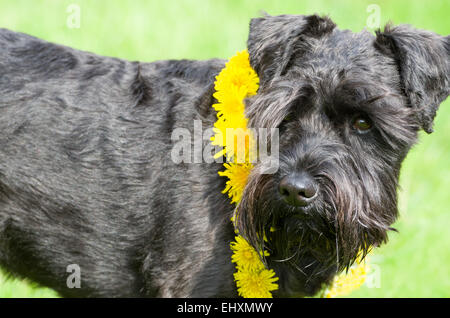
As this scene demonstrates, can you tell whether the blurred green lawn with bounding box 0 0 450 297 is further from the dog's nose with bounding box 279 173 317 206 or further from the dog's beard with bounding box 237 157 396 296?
the dog's nose with bounding box 279 173 317 206

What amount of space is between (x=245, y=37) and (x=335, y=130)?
7180mm

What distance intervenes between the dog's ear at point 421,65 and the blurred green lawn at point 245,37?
283cm

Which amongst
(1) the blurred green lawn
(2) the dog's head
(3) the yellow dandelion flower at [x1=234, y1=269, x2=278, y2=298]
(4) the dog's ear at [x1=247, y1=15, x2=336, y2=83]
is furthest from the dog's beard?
(1) the blurred green lawn

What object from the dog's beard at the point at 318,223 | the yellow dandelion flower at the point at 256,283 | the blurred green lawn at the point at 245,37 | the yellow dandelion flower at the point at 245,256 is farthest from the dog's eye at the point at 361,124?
the blurred green lawn at the point at 245,37

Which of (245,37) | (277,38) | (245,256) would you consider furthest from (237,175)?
(245,37)

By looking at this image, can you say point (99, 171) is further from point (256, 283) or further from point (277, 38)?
point (277, 38)

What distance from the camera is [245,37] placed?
11328 millimetres

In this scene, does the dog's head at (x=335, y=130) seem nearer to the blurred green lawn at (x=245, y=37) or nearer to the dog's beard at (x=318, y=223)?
the dog's beard at (x=318, y=223)

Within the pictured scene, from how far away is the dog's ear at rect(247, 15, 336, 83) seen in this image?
4641mm

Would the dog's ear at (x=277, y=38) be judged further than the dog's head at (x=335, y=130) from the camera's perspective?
Yes

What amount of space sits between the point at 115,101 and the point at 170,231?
1.07 m

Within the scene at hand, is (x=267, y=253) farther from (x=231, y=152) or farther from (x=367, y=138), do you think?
(x=367, y=138)

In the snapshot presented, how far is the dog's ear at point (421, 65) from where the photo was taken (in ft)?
14.6

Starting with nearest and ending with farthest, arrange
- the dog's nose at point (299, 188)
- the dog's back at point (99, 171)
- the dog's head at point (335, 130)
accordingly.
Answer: the dog's nose at point (299, 188) < the dog's head at point (335, 130) < the dog's back at point (99, 171)
